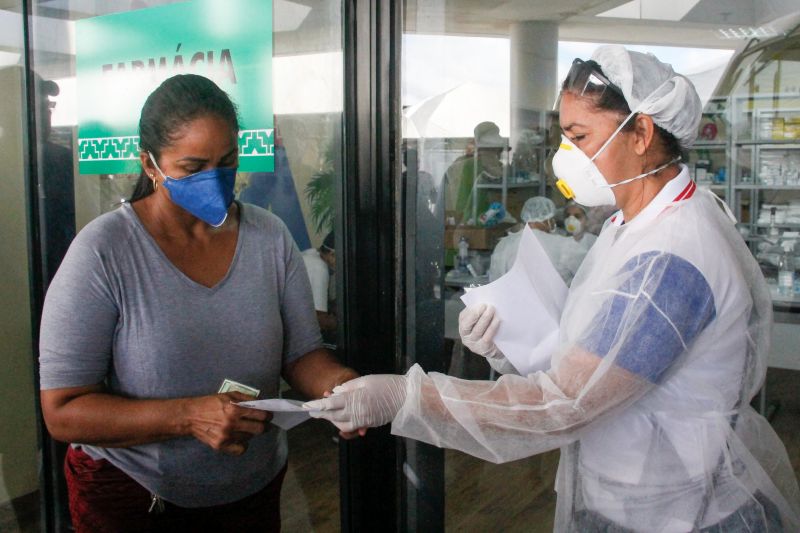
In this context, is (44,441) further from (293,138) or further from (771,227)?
(771,227)

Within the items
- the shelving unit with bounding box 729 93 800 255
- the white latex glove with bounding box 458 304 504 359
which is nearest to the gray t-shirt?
the white latex glove with bounding box 458 304 504 359

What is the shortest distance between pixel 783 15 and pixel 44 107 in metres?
2.83

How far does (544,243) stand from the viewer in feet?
8.25

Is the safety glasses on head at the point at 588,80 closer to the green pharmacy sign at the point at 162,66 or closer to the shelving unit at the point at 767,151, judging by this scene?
the green pharmacy sign at the point at 162,66

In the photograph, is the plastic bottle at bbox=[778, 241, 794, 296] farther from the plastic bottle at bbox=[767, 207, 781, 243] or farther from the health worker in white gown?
the health worker in white gown

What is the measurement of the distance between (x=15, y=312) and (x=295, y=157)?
4.79ft

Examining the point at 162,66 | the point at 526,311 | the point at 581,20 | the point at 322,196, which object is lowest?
the point at 526,311

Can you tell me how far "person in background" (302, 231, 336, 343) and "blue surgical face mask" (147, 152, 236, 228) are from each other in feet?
2.67

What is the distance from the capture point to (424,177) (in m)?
2.40

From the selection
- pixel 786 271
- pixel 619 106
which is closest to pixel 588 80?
pixel 619 106

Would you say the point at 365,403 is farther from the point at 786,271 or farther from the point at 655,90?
the point at 786,271

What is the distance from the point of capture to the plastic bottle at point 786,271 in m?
2.96

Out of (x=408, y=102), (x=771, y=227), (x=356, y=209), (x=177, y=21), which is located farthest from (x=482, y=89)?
(x=771, y=227)

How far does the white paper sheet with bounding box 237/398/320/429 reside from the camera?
4.69 feet
